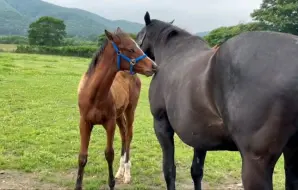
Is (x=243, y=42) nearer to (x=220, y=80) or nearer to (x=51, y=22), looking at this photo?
(x=220, y=80)

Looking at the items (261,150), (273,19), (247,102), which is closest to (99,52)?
(247,102)

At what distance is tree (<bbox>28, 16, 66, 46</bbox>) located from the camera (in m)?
60.4

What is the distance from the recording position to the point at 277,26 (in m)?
40.5

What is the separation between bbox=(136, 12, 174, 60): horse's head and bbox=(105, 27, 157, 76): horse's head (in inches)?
10.3

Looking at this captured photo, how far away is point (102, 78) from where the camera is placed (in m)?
4.90

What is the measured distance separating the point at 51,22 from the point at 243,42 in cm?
6643

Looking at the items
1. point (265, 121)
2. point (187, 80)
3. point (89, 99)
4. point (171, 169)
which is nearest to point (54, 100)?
point (89, 99)

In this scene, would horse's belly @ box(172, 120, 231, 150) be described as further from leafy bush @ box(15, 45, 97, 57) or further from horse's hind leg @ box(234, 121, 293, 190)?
leafy bush @ box(15, 45, 97, 57)

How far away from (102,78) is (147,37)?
78 centimetres

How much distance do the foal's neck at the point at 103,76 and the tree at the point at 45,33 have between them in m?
58.1

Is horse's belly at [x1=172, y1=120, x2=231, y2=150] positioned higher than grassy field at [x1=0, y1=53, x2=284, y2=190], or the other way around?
horse's belly at [x1=172, y1=120, x2=231, y2=150]

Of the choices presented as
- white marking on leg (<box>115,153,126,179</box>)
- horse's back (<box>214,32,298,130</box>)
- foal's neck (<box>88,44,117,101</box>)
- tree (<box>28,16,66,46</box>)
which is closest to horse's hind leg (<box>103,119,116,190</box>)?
foal's neck (<box>88,44,117,101</box>)

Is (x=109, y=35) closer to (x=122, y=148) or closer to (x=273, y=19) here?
(x=122, y=148)

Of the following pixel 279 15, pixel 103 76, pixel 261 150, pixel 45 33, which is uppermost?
pixel 279 15
